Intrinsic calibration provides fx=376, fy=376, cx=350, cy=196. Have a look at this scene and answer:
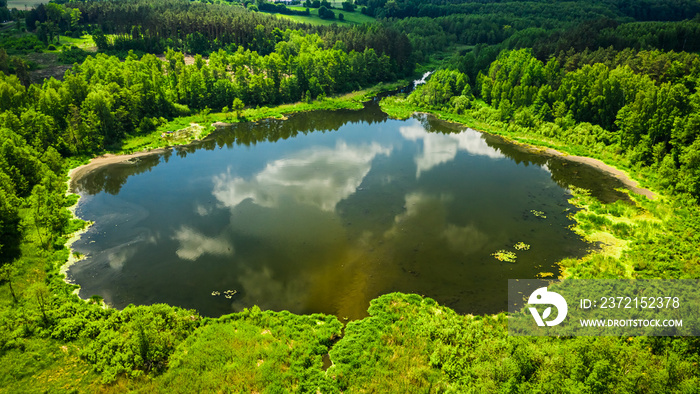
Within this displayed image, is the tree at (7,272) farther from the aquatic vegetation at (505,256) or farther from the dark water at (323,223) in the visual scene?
the aquatic vegetation at (505,256)

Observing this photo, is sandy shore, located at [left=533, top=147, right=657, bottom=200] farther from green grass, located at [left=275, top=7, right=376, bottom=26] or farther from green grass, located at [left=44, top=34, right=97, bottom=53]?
green grass, located at [left=275, top=7, right=376, bottom=26]

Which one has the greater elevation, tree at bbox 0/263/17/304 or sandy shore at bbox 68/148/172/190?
tree at bbox 0/263/17/304

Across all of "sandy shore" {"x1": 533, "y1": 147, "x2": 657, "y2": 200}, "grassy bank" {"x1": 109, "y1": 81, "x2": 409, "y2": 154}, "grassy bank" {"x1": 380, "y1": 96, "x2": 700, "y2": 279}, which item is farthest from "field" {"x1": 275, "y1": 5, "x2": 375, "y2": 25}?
"grassy bank" {"x1": 380, "y1": 96, "x2": 700, "y2": 279}


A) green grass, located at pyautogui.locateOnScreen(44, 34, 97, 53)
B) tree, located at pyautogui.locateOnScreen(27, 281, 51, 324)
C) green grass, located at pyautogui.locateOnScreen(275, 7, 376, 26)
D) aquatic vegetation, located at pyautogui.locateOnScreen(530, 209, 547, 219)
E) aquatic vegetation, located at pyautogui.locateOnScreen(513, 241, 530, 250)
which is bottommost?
tree, located at pyautogui.locateOnScreen(27, 281, 51, 324)

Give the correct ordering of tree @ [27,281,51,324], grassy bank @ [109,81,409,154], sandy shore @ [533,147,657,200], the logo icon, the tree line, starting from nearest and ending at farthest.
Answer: the logo icon → tree @ [27,281,51,324] → sandy shore @ [533,147,657,200] → the tree line → grassy bank @ [109,81,409,154]

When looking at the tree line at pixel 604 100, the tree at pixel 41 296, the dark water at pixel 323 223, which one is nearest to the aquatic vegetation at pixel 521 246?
the dark water at pixel 323 223

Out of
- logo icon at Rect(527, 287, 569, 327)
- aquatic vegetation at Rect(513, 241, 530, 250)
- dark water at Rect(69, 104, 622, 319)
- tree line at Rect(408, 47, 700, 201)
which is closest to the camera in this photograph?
logo icon at Rect(527, 287, 569, 327)

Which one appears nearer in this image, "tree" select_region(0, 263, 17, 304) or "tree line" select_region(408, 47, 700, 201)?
"tree" select_region(0, 263, 17, 304)

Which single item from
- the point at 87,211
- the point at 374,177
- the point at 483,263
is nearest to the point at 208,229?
the point at 87,211
